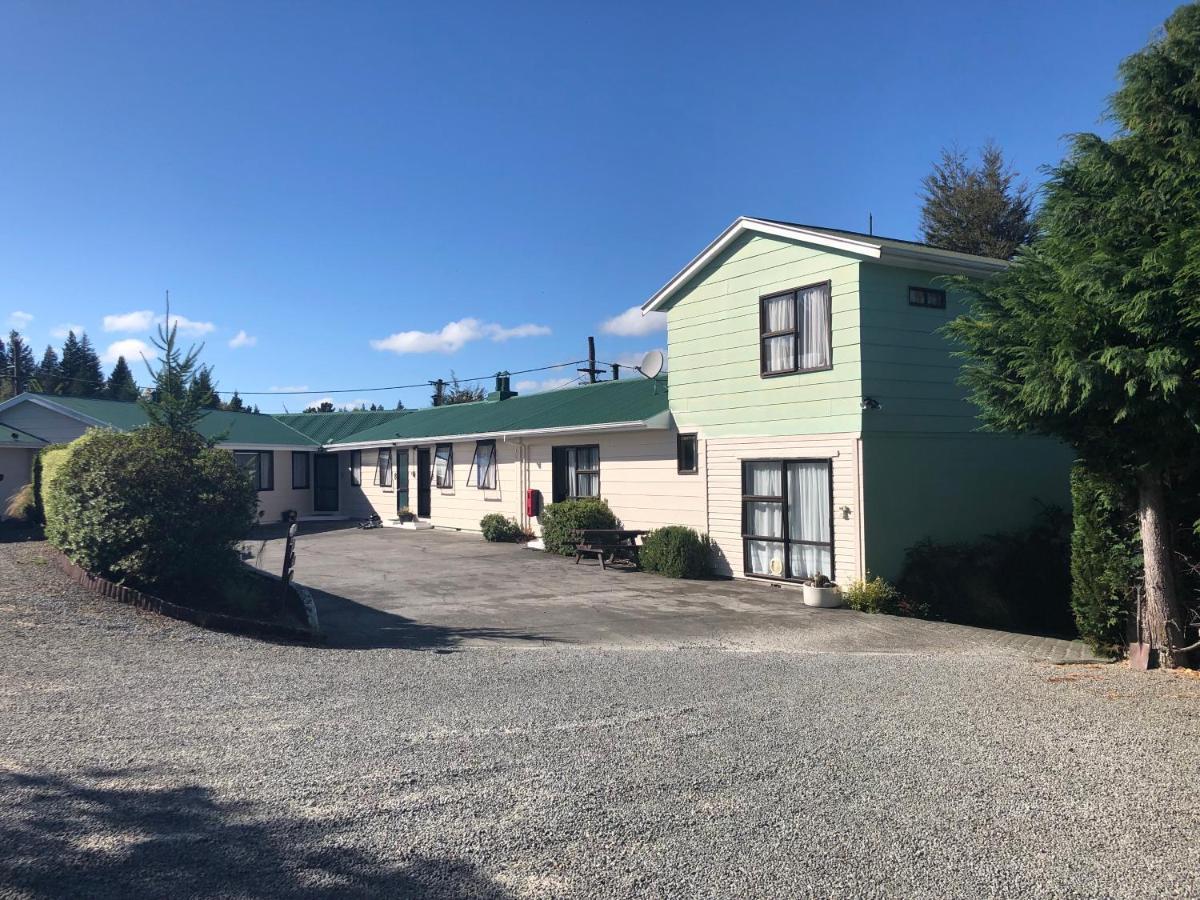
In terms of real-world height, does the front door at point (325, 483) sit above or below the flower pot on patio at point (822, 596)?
above

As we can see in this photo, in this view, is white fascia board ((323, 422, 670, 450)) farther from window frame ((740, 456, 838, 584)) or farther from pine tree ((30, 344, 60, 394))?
pine tree ((30, 344, 60, 394))

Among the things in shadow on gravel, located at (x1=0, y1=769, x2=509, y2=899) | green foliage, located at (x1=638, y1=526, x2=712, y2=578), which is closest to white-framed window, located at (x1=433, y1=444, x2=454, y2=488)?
green foliage, located at (x1=638, y1=526, x2=712, y2=578)

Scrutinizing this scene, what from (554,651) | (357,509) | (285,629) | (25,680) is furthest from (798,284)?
(357,509)

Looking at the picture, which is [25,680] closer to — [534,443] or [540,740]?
[540,740]

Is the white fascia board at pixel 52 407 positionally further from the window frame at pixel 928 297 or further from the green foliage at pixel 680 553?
the window frame at pixel 928 297

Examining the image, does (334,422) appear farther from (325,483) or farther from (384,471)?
(384,471)

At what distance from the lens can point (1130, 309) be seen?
7.52 meters

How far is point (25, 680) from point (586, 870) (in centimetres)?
541

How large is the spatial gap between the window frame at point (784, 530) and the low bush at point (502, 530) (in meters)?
7.65

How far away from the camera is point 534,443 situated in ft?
70.1

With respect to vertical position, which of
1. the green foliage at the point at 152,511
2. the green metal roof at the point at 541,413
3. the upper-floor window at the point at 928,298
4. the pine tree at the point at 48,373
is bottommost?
the green foliage at the point at 152,511

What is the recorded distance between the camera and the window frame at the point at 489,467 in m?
22.9

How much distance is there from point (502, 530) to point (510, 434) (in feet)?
7.72

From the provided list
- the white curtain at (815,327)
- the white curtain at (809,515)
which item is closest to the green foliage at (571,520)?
the white curtain at (809,515)
